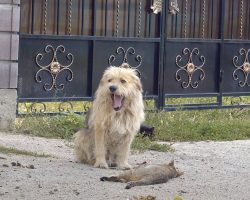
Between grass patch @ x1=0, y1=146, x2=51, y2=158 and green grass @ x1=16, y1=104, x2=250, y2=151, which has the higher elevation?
green grass @ x1=16, y1=104, x2=250, y2=151

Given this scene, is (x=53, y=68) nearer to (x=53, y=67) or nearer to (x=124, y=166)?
(x=53, y=67)

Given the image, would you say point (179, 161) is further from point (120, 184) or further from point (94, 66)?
point (94, 66)

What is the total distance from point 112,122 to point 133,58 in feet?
12.2

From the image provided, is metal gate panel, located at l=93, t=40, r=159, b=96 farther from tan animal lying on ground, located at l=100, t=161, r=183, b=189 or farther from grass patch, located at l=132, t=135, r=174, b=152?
tan animal lying on ground, located at l=100, t=161, r=183, b=189

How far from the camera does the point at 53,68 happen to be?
11.8m

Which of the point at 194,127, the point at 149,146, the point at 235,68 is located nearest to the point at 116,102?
the point at 149,146

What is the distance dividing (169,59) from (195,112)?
946 millimetres

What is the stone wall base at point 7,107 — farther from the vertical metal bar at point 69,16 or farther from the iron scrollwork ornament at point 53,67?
the vertical metal bar at point 69,16

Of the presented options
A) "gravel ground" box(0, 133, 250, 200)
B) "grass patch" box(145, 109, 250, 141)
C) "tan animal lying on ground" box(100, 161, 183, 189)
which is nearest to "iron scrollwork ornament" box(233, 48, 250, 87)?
"grass patch" box(145, 109, 250, 141)

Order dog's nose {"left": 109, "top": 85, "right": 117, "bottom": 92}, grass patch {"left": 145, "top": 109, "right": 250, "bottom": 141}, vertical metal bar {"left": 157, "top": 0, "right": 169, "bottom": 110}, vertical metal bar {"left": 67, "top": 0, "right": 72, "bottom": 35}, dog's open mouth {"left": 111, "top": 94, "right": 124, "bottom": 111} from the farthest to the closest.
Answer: vertical metal bar {"left": 157, "top": 0, "right": 169, "bottom": 110}, vertical metal bar {"left": 67, "top": 0, "right": 72, "bottom": 35}, grass patch {"left": 145, "top": 109, "right": 250, "bottom": 141}, dog's open mouth {"left": 111, "top": 94, "right": 124, "bottom": 111}, dog's nose {"left": 109, "top": 85, "right": 117, "bottom": 92}

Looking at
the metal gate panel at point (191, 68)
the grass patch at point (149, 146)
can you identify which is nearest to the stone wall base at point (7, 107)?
the grass patch at point (149, 146)

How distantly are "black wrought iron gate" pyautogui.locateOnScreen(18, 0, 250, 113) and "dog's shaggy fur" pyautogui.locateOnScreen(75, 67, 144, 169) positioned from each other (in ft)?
8.10

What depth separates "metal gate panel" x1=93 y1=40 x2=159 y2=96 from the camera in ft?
40.3

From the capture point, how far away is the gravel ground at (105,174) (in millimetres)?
7676
